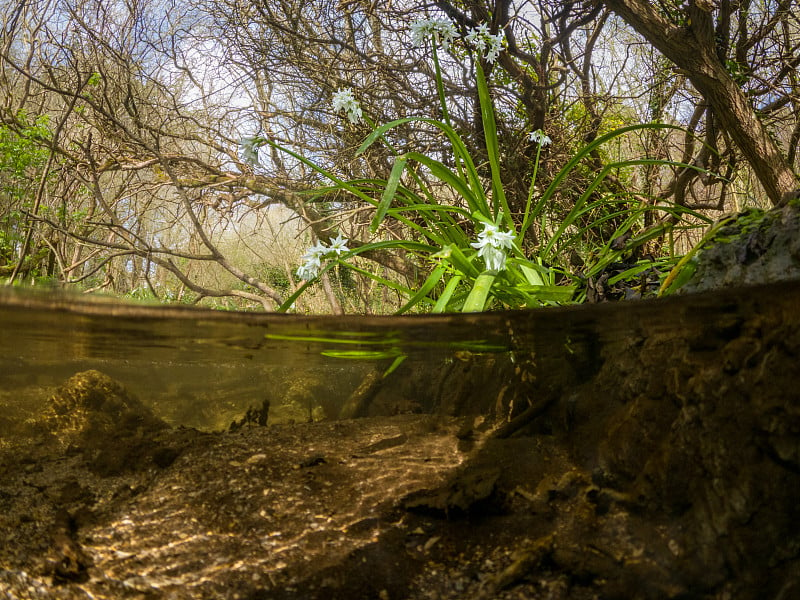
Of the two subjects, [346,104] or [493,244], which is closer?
[493,244]

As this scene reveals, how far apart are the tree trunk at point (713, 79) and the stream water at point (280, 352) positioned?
2.01m

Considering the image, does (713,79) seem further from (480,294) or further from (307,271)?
(307,271)

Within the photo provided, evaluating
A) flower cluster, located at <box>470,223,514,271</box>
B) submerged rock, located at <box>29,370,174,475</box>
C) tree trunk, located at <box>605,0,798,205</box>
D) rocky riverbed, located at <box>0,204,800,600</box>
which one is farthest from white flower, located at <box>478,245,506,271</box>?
tree trunk, located at <box>605,0,798,205</box>

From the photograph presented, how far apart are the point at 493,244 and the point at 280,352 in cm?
60

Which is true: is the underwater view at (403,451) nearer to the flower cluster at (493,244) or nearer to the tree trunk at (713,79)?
the flower cluster at (493,244)

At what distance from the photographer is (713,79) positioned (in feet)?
8.85

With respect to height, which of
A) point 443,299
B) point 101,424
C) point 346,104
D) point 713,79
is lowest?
point 101,424

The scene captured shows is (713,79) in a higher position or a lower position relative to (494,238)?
higher

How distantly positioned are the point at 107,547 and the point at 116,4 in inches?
168

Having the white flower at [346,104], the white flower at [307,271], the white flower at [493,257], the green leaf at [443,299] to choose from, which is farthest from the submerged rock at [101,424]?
the white flower at [346,104]

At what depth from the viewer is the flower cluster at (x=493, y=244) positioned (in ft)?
Result: 4.79

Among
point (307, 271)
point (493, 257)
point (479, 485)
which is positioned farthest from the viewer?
point (307, 271)

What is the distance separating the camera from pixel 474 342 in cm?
135

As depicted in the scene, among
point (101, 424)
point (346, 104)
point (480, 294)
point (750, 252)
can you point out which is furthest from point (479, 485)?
point (346, 104)
